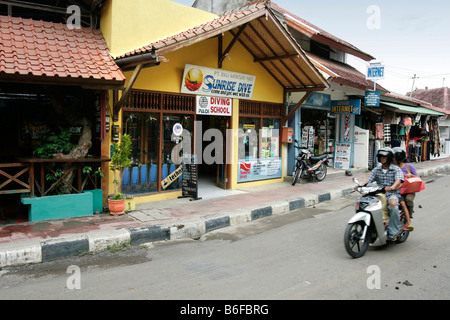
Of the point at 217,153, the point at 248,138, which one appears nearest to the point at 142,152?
the point at 217,153

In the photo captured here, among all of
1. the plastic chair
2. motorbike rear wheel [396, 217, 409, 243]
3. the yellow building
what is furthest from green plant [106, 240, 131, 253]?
motorbike rear wheel [396, 217, 409, 243]

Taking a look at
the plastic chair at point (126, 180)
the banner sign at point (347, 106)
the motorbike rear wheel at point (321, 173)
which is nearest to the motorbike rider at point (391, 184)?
the plastic chair at point (126, 180)

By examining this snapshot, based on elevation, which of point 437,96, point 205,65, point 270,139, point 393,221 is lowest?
point 393,221

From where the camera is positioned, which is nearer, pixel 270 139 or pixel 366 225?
pixel 366 225

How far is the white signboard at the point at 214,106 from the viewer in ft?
32.8

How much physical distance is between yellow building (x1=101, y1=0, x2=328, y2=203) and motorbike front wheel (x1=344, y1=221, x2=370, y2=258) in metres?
4.45

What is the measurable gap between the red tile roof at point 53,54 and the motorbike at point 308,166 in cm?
693

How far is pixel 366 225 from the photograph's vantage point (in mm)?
5379

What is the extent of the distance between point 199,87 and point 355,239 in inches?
236

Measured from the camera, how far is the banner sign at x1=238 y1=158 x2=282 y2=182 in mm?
11523

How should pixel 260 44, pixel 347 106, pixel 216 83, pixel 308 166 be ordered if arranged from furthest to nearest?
pixel 347 106
pixel 308 166
pixel 260 44
pixel 216 83

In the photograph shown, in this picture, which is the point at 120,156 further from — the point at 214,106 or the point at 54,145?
the point at 214,106

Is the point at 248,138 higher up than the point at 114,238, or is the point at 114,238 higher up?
the point at 248,138
